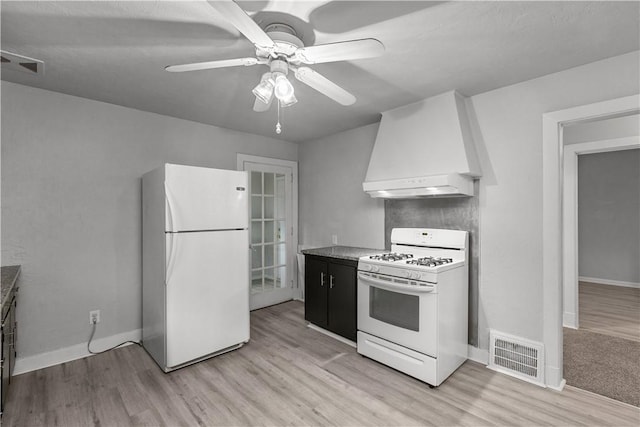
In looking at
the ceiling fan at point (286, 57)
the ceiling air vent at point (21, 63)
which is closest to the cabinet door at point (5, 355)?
the ceiling air vent at point (21, 63)

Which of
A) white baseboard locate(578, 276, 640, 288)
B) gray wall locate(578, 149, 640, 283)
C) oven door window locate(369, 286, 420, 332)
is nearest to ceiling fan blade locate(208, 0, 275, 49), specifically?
oven door window locate(369, 286, 420, 332)

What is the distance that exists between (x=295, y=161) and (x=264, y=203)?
2.86ft

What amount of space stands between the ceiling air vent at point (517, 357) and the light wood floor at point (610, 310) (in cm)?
165

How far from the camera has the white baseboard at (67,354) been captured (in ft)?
8.32

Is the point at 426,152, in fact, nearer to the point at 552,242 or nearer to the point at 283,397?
the point at 552,242

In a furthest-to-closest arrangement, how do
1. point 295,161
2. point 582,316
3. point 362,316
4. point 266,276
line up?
point 295,161 → point 266,276 → point 582,316 → point 362,316

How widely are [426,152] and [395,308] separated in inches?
56.5

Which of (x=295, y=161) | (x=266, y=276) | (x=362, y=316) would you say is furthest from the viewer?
(x=295, y=161)

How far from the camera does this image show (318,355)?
2850 mm

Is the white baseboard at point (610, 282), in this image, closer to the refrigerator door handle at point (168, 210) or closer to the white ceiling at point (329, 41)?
the white ceiling at point (329, 41)

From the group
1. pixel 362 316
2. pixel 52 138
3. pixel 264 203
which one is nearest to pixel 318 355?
pixel 362 316

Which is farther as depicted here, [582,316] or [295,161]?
[295,161]

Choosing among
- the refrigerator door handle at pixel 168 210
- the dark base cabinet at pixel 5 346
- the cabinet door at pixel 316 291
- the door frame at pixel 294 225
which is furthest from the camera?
the door frame at pixel 294 225

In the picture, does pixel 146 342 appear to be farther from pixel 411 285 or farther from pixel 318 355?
pixel 411 285
